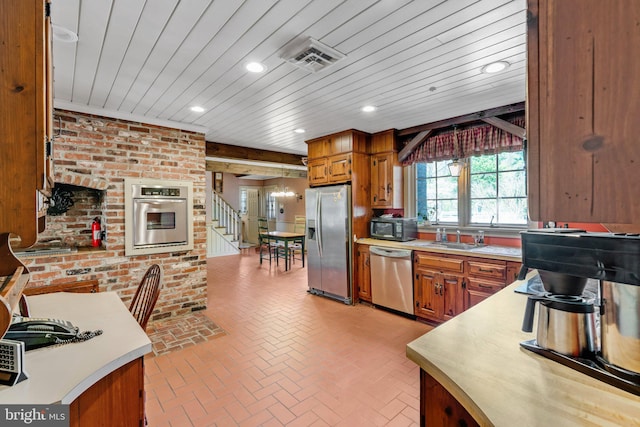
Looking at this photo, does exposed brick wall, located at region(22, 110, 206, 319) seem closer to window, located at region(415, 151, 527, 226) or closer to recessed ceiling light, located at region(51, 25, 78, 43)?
recessed ceiling light, located at region(51, 25, 78, 43)

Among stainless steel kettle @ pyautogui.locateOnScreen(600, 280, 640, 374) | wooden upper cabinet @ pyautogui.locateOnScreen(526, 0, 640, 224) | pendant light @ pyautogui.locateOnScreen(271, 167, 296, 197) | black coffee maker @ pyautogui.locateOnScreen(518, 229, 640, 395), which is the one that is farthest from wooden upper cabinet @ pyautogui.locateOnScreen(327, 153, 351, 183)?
pendant light @ pyautogui.locateOnScreen(271, 167, 296, 197)

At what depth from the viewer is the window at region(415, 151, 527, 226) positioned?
11.0 ft

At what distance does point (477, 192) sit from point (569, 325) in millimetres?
2947

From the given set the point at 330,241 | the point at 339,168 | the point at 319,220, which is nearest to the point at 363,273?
the point at 330,241

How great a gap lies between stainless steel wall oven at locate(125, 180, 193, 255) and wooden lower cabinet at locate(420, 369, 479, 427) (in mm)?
3300

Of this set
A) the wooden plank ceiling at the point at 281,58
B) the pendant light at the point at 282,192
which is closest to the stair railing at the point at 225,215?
the pendant light at the point at 282,192

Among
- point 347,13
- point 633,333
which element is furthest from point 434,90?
point 633,333

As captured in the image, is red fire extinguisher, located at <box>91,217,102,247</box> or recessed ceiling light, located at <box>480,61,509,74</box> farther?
red fire extinguisher, located at <box>91,217,102,247</box>

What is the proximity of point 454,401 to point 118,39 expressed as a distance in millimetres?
2575

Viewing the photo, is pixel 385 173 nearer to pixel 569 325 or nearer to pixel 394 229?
pixel 394 229

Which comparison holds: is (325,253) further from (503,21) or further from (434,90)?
(503,21)

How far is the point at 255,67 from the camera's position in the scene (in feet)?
7.18

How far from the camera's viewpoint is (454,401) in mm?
991

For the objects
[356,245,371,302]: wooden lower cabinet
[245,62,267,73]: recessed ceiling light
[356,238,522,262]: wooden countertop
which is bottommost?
[356,245,371,302]: wooden lower cabinet
